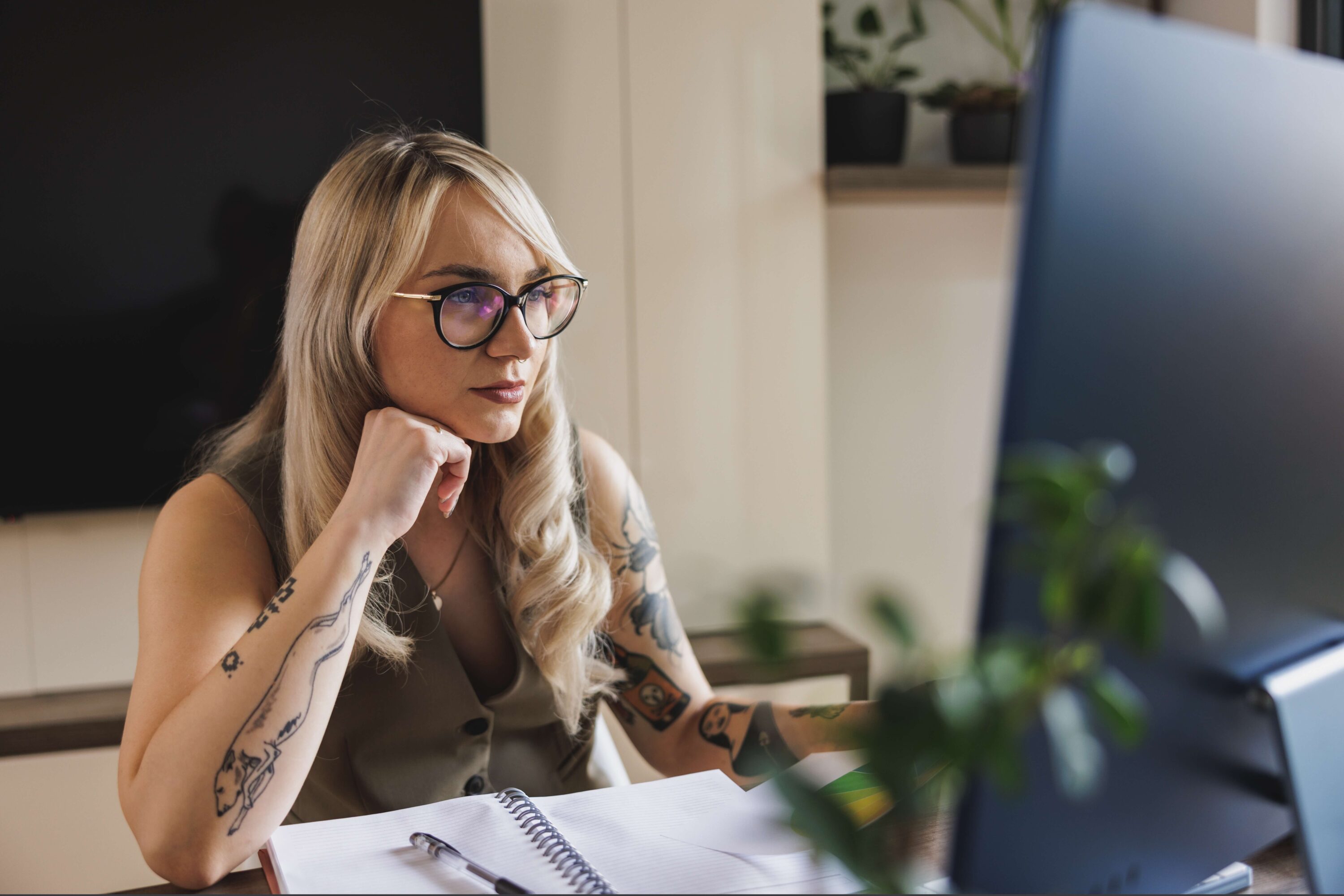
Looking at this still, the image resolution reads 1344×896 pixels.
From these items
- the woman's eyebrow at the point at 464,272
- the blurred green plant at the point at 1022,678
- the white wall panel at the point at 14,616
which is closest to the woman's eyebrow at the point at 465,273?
the woman's eyebrow at the point at 464,272

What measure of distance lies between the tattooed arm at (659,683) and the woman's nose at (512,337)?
269 millimetres

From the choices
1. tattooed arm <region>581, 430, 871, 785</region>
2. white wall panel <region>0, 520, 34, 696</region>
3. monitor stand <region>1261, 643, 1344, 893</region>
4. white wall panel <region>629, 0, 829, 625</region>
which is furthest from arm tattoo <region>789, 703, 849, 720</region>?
white wall panel <region>0, 520, 34, 696</region>

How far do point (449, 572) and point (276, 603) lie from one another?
1.07 feet

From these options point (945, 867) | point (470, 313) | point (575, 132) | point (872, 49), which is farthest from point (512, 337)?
point (872, 49)

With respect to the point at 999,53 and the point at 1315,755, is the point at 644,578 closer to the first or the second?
the point at 1315,755

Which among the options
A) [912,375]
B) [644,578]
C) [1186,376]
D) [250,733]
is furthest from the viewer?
[912,375]

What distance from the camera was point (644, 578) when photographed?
1271 mm

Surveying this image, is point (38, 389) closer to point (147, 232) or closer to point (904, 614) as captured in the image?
point (147, 232)

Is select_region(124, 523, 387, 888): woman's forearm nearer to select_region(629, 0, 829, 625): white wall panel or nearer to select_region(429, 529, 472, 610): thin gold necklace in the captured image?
select_region(429, 529, 472, 610): thin gold necklace

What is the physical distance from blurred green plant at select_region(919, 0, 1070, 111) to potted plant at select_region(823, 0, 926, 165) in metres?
0.09

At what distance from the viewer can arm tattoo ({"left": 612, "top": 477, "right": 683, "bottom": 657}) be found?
1.24 metres

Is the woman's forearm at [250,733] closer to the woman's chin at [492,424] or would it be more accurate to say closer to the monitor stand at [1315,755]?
the woman's chin at [492,424]

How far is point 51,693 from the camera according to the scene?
6.71ft

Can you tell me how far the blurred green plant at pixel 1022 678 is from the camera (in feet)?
0.98
